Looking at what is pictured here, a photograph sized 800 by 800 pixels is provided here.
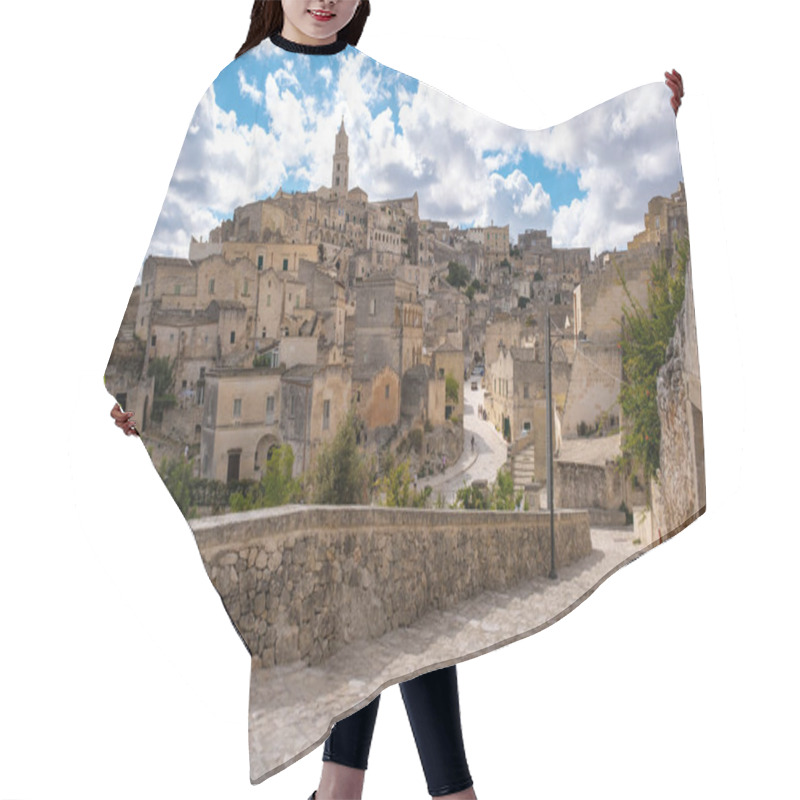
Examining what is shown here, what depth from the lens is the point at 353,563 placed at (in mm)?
2783

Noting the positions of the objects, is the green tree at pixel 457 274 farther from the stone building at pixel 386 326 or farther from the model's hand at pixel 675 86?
the model's hand at pixel 675 86

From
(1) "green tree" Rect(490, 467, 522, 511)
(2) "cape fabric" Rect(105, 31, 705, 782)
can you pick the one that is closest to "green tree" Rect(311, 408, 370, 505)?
(2) "cape fabric" Rect(105, 31, 705, 782)

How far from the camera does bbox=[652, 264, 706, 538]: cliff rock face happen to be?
294cm

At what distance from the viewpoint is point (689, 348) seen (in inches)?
119

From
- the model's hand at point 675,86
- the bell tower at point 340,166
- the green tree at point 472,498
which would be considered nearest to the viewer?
the bell tower at point 340,166

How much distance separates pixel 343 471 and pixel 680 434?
3.83ft

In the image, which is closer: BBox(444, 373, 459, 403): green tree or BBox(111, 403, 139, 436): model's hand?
BBox(111, 403, 139, 436): model's hand

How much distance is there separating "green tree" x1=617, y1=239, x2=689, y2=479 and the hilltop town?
0.12 ft

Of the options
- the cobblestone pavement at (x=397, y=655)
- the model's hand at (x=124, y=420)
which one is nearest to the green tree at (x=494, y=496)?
the cobblestone pavement at (x=397, y=655)

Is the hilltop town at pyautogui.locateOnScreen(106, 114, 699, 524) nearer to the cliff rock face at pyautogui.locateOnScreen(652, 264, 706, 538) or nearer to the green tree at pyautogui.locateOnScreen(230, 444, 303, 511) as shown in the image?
the green tree at pyautogui.locateOnScreen(230, 444, 303, 511)

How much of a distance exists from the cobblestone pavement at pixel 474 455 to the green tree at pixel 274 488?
0.49 metres

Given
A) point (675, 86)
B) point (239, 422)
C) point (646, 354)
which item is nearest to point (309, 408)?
point (239, 422)

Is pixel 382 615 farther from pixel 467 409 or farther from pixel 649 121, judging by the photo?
pixel 649 121

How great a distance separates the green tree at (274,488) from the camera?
271 centimetres
